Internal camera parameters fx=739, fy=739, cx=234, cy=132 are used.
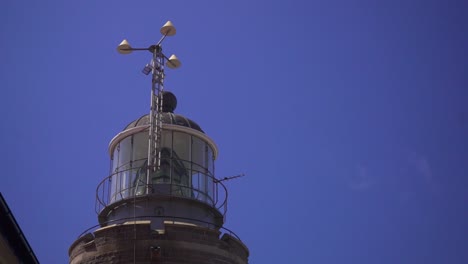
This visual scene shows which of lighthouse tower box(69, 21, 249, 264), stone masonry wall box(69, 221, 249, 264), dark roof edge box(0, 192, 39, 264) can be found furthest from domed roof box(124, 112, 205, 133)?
dark roof edge box(0, 192, 39, 264)

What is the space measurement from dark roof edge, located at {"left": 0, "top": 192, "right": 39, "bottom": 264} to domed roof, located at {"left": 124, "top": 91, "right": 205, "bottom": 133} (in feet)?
18.8

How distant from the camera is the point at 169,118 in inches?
961

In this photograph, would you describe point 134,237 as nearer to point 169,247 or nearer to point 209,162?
point 169,247

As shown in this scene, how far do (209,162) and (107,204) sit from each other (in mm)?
3711

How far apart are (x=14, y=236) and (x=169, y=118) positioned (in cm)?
672

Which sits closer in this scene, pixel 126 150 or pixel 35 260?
pixel 35 260

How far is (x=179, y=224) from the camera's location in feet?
70.7

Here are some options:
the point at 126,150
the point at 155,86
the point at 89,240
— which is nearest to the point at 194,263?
the point at 89,240

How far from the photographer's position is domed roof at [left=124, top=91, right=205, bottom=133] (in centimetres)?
2433

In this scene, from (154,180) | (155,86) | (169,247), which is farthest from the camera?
(155,86)

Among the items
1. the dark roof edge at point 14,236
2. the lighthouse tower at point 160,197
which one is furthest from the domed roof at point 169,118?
the dark roof edge at point 14,236

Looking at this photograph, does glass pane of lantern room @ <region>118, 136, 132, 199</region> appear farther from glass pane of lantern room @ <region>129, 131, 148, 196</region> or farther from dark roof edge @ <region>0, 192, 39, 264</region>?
dark roof edge @ <region>0, 192, 39, 264</region>

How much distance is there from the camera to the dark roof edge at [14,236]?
19.0 meters

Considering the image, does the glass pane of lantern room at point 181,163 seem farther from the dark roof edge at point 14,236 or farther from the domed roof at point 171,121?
the dark roof edge at point 14,236
